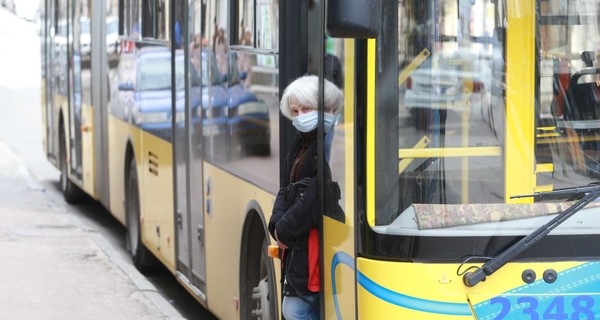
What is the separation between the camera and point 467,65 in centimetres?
438

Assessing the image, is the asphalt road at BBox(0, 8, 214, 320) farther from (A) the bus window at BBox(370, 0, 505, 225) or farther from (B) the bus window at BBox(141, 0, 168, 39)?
(A) the bus window at BBox(370, 0, 505, 225)

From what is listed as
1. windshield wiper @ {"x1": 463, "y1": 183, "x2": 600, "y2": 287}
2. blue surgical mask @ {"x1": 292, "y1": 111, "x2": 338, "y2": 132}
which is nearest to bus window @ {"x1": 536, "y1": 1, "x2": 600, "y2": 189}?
windshield wiper @ {"x1": 463, "y1": 183, "x2": 600, "y2": 287}

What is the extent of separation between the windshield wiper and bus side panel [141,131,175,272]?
470cm

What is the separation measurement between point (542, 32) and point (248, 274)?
8.83ft

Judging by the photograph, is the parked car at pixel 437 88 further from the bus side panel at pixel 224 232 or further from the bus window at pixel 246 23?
the bus window at pixel 246 23

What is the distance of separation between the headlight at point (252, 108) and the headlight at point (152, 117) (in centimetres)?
222

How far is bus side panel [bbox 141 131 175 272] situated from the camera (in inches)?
345

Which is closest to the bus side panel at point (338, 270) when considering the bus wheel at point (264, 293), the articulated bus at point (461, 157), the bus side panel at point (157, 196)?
the articulated bus at point (461, 157)

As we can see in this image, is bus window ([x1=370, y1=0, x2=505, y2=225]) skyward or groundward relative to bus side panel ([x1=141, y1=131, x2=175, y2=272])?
skyward

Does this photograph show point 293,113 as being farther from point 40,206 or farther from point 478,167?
point 40,206

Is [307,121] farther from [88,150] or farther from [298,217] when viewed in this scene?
[88,150]

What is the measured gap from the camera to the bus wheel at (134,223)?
407 inches

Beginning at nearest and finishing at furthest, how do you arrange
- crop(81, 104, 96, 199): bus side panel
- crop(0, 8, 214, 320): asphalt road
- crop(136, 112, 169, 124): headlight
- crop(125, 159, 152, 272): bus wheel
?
crop(136, 112, 169, 124): headlight
crop(0, 8, 214, 320): asphalt road
crop(125, 159, 152, 272): bus wheel
crop(81, 104, 96, 199): bus side panel

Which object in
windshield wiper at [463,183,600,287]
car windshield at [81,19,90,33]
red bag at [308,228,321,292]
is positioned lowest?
red bag at [308,228,321,292]
